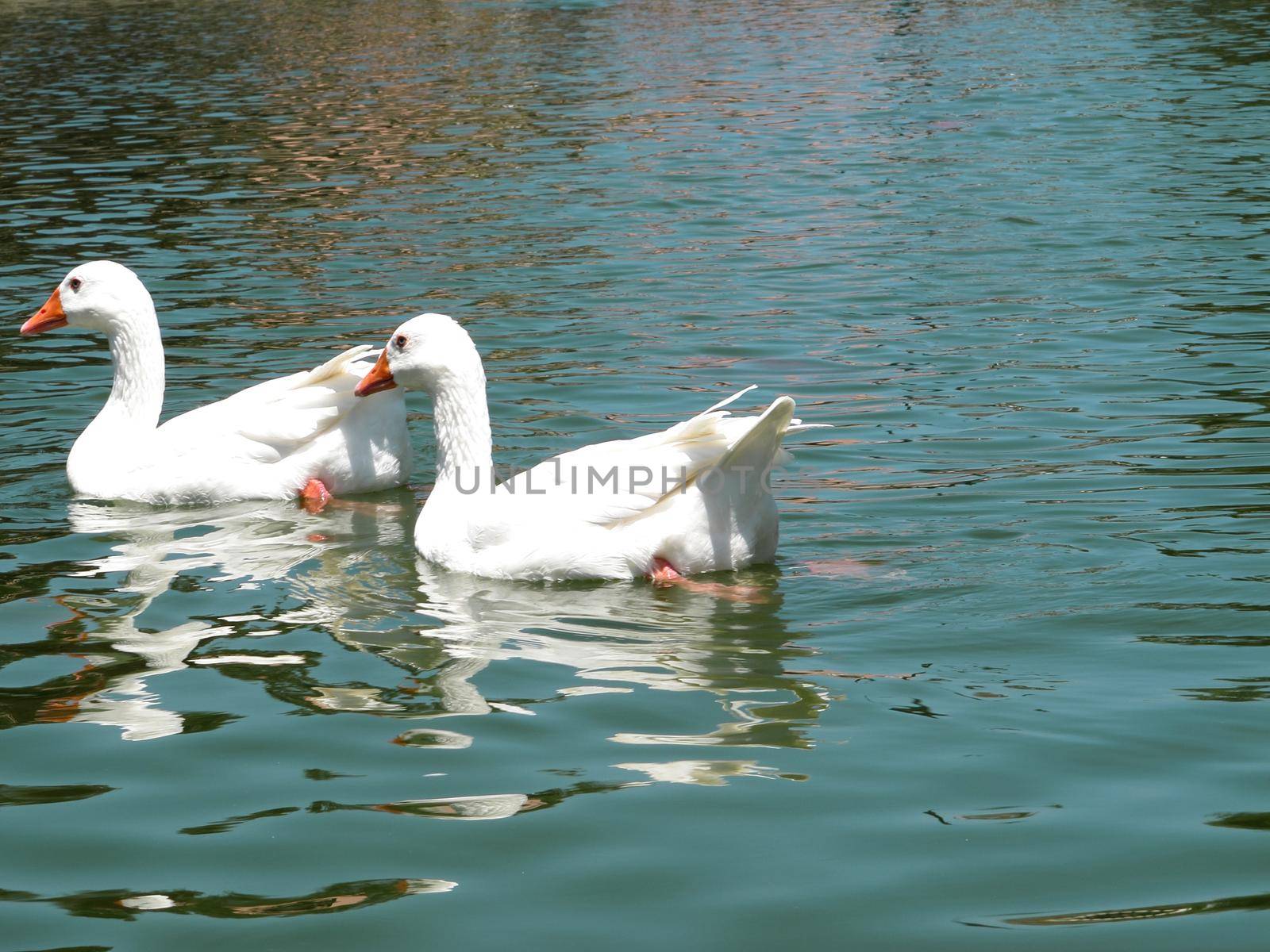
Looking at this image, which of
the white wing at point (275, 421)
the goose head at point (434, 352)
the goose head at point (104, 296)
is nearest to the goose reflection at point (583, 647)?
the goose head at point (434, 352)

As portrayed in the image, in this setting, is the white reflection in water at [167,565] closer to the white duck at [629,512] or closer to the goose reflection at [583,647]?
the goose reflection at [583,647]

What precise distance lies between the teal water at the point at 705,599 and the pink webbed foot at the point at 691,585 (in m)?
0.12

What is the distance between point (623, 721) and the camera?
6012mm

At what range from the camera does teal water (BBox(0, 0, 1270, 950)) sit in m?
4.82

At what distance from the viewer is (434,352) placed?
827cm

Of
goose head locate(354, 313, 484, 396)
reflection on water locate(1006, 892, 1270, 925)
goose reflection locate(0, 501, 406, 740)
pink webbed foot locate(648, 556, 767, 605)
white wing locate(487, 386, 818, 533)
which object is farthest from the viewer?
goose head locate(354, 313, 484, 396)

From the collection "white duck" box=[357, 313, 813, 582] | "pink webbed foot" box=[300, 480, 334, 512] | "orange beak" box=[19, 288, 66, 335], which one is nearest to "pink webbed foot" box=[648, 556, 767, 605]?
"white duck" box=[357, 313, 813, 582]

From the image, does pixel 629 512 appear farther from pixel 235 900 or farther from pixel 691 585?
pixel 235 900

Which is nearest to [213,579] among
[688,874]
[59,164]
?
[688,874]

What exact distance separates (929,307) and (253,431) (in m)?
6.25

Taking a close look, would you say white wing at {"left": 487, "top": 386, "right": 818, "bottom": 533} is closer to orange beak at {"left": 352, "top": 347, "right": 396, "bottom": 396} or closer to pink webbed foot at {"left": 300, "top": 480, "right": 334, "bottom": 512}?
orange beak at {"left": 352, "top": 347, "right": 396, "bottom": 396}

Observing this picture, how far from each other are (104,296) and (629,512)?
432 centimetres

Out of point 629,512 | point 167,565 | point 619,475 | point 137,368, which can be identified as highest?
point 137,368

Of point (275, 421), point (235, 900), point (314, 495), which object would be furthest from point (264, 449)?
point (235, 900)
